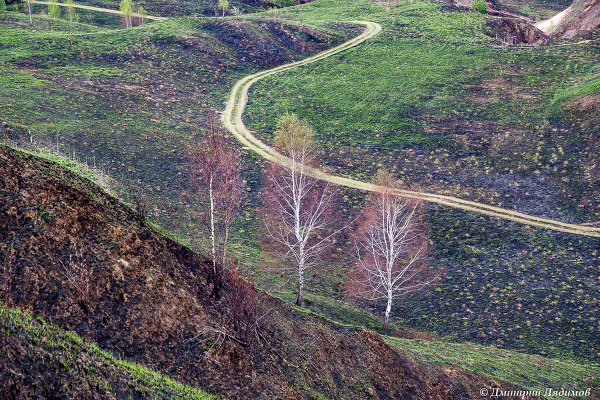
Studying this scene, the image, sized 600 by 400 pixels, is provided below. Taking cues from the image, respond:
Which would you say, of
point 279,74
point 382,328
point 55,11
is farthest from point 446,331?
point 55,11

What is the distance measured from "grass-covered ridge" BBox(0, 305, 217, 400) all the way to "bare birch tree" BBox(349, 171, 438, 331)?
2405 centimetres

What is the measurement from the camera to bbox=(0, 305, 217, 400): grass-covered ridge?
36.6 ft

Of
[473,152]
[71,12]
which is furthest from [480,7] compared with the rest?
[71,12]

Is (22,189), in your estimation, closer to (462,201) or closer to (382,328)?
(382,328)

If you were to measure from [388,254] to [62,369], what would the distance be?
3202 centimetres

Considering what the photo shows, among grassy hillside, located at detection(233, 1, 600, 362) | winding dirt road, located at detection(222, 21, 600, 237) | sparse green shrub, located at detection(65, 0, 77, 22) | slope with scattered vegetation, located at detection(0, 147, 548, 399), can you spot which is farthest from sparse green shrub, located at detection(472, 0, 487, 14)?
slope with scattered vegetation, located at detection(0, 147, 548, 399)

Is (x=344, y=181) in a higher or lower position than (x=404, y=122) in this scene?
lower

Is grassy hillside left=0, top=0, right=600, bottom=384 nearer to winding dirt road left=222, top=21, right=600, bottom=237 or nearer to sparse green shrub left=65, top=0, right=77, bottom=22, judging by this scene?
winding dirt road left=222, top=21, right=600, bottom=237

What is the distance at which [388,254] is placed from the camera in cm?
4116

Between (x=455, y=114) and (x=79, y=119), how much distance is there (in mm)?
49132

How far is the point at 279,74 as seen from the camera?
80.6m

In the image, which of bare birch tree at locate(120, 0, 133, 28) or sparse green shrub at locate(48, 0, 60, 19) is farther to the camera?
bare birch tree at locate(120, 0, 133, 28)

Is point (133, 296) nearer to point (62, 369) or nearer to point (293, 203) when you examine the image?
point (62, 369)

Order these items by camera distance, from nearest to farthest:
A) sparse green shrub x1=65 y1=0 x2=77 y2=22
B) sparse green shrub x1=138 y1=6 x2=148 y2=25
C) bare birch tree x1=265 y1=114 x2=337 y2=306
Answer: bare birch tree x1=265 y1=114 x2=337 y2=306 → sparse green shrub x1=65 y1=0 x2=77 y2=22 → sparse green shrub x1=138 y1=6 x2=148 y2=25
